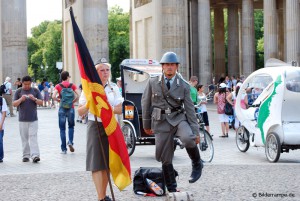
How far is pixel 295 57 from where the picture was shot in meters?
41.9

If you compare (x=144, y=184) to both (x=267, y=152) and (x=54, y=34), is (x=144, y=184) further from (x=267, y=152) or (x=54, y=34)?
(x=54, y=34)

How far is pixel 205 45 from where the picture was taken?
160 feet

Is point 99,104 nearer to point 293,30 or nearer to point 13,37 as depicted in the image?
point 13,37

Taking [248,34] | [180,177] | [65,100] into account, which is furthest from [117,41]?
[180,177]

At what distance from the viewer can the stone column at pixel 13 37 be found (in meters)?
34.2

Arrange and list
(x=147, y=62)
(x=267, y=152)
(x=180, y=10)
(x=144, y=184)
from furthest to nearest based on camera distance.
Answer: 1. (x=180, y=10)
2. (x=147, y=62)
3. (x=267, y=152)
4. (x=144, y=184)

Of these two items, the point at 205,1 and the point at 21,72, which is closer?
the point at 21,72

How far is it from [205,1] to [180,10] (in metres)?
13.3

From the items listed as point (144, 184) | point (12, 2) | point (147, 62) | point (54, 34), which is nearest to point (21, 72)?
point (12, 2)

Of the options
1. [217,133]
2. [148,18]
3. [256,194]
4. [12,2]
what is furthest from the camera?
[148,18]

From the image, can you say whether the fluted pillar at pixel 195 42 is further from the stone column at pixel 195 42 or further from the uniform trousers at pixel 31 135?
the uniform trousers at pixel 31 135

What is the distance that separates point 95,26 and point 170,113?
25547 millimetres

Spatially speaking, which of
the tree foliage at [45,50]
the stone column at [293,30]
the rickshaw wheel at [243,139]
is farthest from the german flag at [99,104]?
the tree foliage at [45,50]

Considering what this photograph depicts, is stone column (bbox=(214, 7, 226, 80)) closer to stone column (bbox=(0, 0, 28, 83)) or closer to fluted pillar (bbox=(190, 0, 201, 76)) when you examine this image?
fluted pillar (bbox=(190, 0, 201, 76))
